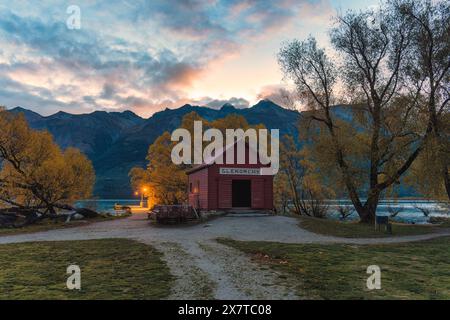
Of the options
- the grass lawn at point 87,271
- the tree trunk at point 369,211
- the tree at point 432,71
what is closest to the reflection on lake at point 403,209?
the tree trunk at point 369,211

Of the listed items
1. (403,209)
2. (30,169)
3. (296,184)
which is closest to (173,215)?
(30,169)

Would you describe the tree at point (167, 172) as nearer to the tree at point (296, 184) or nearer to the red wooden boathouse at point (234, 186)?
the tree at point (296, 184)

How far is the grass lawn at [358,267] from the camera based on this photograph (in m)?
9.04

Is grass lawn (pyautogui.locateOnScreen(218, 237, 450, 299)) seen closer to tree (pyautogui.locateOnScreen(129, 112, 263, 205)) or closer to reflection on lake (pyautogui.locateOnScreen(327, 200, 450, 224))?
reflection on lake (pyautogui.locateOnScreen(327, 200, 450, 224))

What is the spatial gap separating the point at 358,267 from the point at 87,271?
8.49m

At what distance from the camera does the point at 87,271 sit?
11.4m

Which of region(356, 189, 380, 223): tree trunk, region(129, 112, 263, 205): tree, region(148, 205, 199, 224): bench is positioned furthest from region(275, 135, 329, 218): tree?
region(148, 205, 199, 224): bench

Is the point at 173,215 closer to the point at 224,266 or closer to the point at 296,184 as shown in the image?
the point at 224,266

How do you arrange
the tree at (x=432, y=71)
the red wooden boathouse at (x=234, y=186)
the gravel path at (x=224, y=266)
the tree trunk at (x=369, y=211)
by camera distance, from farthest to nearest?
1. the red wooden boathouse at (x=234, y=186)
2. the tree trunk at (x=369, y=211)
3. the tree at (x=432, y=71)
4. the gravel path at (x=224, y=266)

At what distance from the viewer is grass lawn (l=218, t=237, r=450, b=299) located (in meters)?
9.04

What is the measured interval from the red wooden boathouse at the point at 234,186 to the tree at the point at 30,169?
12.3m

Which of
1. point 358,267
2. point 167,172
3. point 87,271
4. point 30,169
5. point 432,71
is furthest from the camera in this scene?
point 167,172

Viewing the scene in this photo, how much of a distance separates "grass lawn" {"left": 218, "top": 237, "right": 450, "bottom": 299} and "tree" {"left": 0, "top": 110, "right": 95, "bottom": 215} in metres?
20.9
